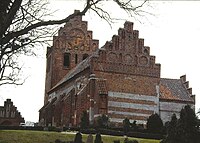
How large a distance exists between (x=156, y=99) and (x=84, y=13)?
3190 cm

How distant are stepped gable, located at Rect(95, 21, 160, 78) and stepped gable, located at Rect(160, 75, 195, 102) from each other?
9.88 ft

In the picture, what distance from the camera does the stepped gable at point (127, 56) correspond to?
141 ft

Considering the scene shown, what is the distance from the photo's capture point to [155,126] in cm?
3588

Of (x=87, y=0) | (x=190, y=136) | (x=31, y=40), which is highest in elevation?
(x=87, y=0)

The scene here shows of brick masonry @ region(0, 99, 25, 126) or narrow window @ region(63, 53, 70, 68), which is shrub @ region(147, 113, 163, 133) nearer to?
narrow window @ region(63, 53, 70, 68)

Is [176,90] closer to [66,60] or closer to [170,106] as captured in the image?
[170,106]

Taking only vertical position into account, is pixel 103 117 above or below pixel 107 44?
below

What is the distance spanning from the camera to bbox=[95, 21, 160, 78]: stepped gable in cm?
4288

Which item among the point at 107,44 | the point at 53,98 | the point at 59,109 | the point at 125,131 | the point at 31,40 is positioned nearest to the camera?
the point at 31,40

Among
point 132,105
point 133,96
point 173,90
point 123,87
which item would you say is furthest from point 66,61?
point 132,105

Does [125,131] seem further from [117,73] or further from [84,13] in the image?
[84,13]

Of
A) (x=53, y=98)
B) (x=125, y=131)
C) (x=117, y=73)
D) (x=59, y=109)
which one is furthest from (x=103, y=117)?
(x=53, y=98)

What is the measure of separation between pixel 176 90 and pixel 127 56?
28.4 feet

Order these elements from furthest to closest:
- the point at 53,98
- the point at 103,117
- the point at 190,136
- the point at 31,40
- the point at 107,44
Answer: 1. the point at 53,98
2. the point at 107,44
3. the point at 103,117
4. the point at 190,136
5. the point at 31,40
